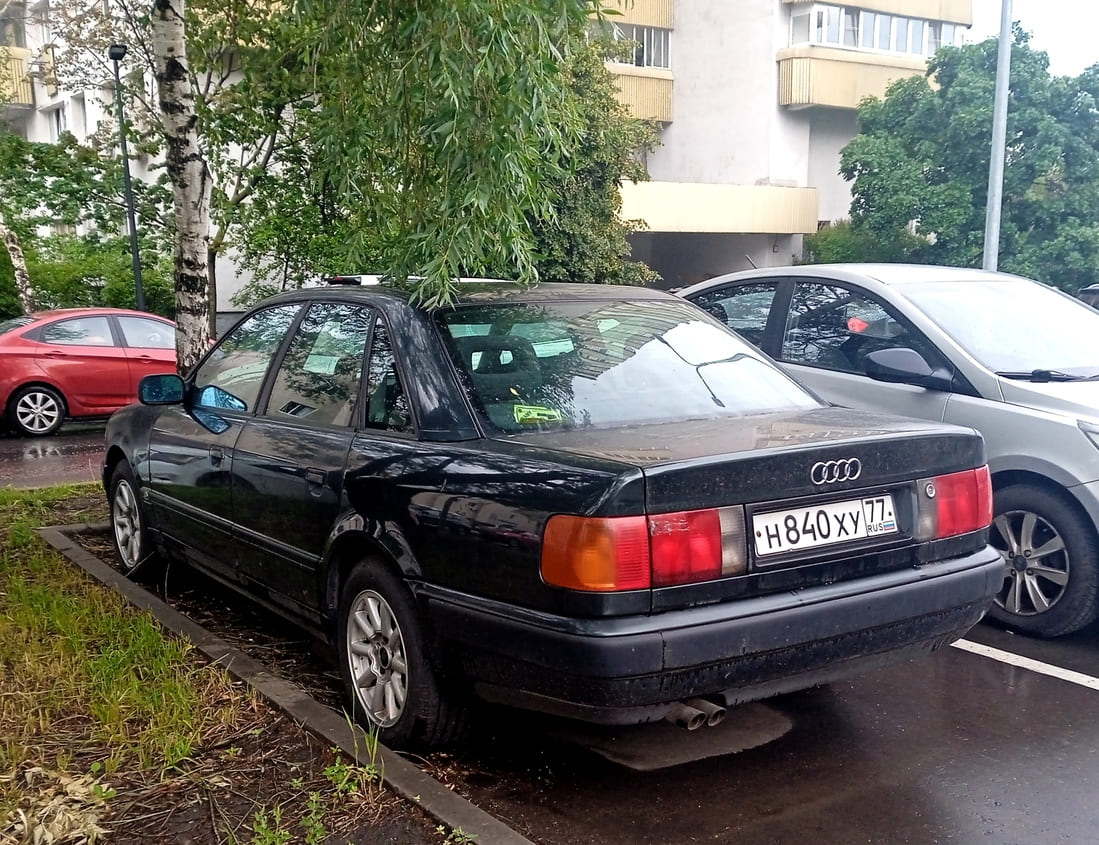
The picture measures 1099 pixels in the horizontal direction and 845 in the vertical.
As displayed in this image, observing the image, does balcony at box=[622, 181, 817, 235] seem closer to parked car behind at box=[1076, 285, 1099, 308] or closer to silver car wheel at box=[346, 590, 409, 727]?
parked car behind at box=[1076, 285, 1099, 308]

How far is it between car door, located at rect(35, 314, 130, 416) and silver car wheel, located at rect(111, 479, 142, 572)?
7152mm

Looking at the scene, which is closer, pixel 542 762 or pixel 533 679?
pixel 533 679

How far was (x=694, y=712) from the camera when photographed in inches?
123

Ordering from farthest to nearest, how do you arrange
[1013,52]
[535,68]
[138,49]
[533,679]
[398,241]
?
[1013,52] < [138,49] < [398,241] < [535,68] < [533,679]

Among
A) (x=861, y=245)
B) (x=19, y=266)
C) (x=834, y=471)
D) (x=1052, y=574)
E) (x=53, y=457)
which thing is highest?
(x=861, y=245)

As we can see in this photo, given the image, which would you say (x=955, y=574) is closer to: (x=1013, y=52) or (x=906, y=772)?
(x=906, y=772)

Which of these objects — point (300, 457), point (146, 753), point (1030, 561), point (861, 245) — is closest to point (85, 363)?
point (300, 457)

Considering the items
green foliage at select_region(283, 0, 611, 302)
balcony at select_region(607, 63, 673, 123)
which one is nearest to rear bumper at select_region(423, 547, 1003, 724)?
green foliage at select_region(283, 0, 611, 302)

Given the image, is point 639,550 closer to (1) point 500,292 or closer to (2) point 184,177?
(1) point 500,292

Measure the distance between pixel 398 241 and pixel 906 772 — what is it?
2938mm

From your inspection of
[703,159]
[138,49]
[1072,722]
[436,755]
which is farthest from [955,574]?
[703,159]

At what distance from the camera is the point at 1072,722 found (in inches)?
156

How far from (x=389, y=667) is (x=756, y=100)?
31160 millimetres

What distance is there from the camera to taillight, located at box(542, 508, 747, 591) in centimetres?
290
